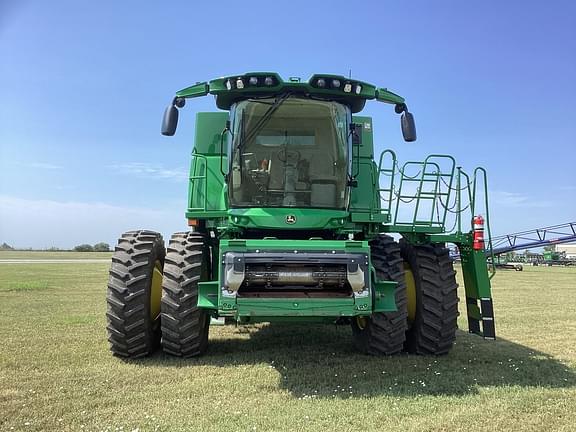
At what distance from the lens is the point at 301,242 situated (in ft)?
19.4

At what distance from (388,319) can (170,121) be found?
12.1ft

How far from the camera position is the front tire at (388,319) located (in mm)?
6613

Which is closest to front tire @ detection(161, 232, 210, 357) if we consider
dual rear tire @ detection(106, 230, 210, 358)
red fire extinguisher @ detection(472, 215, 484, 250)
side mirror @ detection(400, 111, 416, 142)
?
dual rear tire @ detection(106, 230, 210, 358)

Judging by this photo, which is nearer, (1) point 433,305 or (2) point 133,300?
(2) point 133,300

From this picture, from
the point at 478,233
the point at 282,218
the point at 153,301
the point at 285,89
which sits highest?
the point at 285,89

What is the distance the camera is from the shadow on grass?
5504mm

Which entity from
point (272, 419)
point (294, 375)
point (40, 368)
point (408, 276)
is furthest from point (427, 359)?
point (40, 368)

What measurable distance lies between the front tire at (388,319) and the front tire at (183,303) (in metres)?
2.09

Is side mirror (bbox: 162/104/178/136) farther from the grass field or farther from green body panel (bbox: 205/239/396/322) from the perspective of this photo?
the grass field

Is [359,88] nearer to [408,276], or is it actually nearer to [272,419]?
[408,276]

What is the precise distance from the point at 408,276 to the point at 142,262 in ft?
11.6

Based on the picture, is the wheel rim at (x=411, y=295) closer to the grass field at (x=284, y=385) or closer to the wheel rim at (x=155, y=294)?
the grass field at (x=284, y=385)

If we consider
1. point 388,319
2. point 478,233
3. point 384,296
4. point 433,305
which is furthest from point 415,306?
point 478,233

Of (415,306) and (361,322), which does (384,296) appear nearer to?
(361,322)
